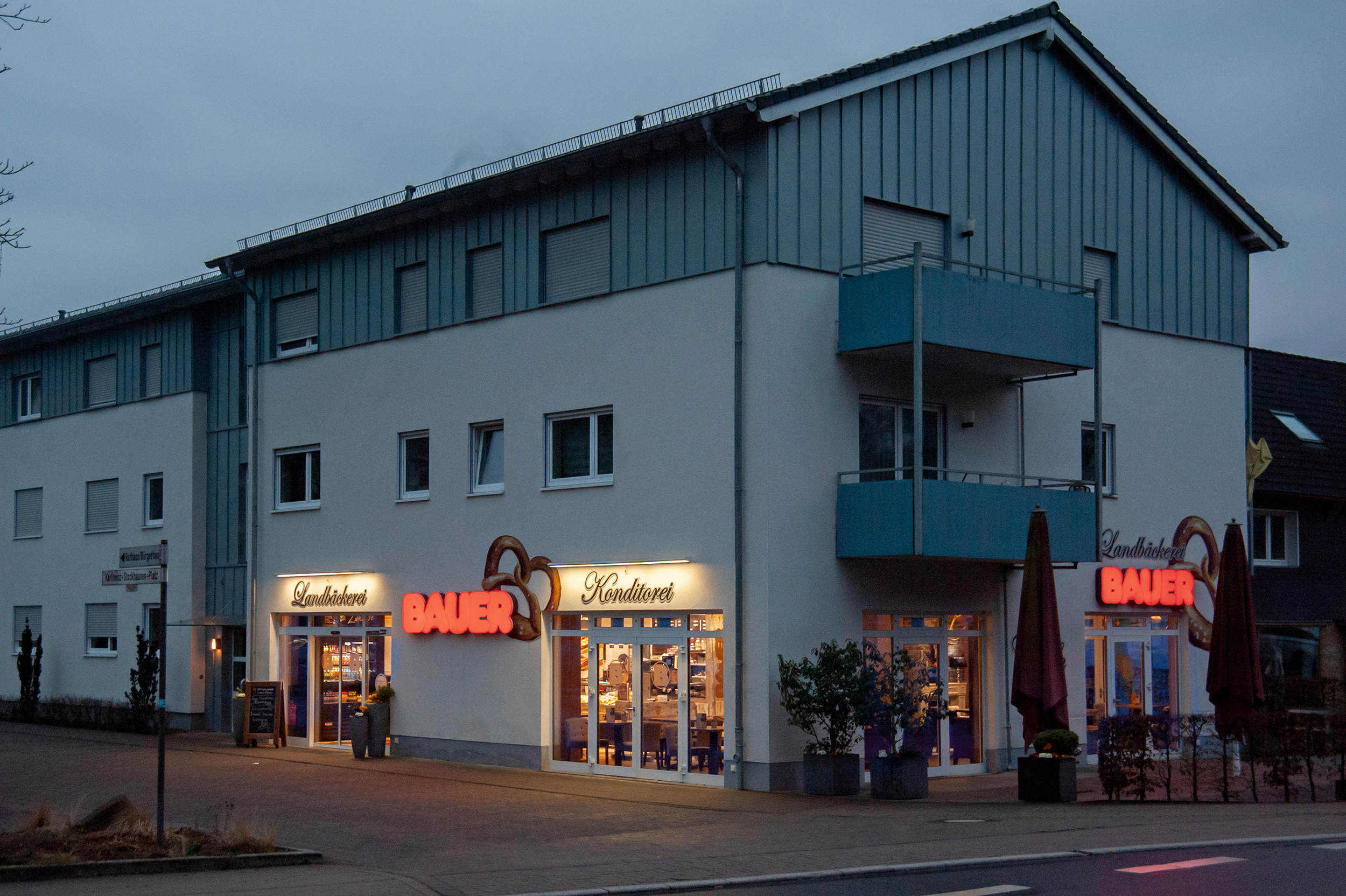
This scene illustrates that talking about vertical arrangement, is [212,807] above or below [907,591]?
below

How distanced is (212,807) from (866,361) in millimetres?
9518

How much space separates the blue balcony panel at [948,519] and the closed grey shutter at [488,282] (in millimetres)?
6403

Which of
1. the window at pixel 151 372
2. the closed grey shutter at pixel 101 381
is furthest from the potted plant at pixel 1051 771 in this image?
the closed grey shutter at pixel 101 381

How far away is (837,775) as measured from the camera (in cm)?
1716

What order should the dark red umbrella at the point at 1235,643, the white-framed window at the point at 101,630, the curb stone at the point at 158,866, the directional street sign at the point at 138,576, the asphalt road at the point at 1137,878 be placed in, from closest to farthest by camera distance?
the asphalt road at the point at 1137,878 → the curb stone at the point at 158,866 → the directional street sign at the point at 138,576 → the dark red umbrella at the point at 1235,643 → the white-framed window at the point at 101,630

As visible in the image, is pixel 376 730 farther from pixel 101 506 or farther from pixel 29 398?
pixel 29 398

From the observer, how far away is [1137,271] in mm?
22734

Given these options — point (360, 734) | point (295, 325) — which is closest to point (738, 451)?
point (360, 734)

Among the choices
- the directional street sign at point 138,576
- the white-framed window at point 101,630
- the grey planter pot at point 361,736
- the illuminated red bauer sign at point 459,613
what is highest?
the directional street sign at point 138,576

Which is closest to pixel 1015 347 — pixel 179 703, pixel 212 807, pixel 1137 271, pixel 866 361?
pixel 866 361

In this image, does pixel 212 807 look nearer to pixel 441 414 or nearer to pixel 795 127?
pixel 441 414

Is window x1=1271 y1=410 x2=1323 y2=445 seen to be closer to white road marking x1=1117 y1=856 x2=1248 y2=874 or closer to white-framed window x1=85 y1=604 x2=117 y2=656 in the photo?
white road marking x1=1117 y1=856 x2=1248 y2=874

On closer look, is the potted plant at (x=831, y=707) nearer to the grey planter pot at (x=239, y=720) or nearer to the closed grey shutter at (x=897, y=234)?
the closed grey shutter at (x=897, y=234)

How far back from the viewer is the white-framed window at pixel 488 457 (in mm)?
21672
